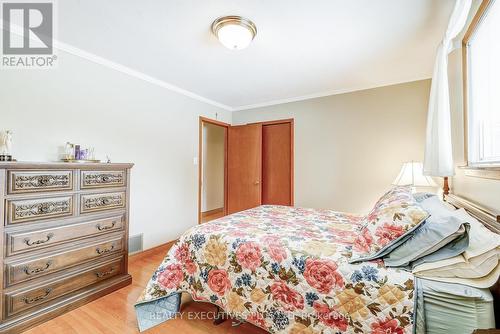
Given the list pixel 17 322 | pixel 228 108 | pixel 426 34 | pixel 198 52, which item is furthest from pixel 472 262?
pixel 228 108

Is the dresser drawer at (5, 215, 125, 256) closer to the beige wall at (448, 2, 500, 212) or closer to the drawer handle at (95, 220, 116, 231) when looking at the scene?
the drawer handle at (95, 220, 116, 231)

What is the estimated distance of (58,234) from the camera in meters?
1.77

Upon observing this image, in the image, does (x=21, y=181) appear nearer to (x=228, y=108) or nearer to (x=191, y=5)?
(x=191, y=5)

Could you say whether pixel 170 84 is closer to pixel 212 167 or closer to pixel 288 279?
pixel 212 167

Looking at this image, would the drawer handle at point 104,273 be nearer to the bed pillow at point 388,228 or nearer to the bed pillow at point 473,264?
the bed pillow at point 388,228

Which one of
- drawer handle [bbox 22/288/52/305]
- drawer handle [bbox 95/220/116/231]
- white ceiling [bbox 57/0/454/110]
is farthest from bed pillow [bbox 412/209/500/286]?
drawer handle [bbox 22/288/52/305]

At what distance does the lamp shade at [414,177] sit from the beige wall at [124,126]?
9.64 feet

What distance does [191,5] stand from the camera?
163cm

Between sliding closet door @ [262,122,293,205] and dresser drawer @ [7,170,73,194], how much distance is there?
9.94 ft

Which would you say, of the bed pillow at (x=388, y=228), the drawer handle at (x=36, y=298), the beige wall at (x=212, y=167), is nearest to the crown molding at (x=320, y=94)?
the beige wall at (x=212, y=167)

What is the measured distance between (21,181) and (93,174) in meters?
0.47

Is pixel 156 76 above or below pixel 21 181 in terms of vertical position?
above

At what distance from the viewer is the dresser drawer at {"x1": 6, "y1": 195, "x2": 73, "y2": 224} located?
1544 millimetres

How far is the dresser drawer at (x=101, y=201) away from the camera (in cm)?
193
